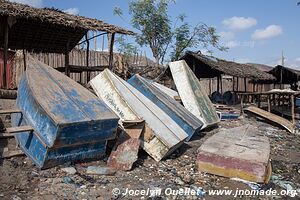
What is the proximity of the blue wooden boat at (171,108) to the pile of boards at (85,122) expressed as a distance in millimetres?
22

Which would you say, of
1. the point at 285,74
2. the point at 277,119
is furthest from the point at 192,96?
the point at 285,74

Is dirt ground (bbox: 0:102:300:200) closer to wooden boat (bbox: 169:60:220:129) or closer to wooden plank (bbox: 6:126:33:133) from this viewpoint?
wooden plank (bbox: 6:126:33:133)

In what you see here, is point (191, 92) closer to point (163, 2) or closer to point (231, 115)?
point (231, 115)

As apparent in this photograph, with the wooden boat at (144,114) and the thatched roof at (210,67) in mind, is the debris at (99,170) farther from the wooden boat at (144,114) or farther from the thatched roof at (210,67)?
the thatched roof at (210,67)

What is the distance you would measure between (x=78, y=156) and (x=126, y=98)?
1658mm

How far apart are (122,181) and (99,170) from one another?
0.40m

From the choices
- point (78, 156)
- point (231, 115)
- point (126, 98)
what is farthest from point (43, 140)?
point (231, 115)

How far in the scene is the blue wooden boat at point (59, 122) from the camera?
12.8ft

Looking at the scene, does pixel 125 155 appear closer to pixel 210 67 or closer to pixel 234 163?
pixel 234 163

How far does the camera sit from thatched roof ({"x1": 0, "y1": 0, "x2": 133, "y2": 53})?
282 inches

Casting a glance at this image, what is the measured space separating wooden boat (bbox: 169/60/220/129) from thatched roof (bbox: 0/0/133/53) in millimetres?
1986

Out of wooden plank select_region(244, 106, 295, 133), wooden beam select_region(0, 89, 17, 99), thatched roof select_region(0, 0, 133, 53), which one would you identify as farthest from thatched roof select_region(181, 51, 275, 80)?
wooden beam select_region(0, 89, 17, 99)

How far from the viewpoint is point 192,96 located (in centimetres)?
801

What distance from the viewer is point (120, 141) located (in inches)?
188
